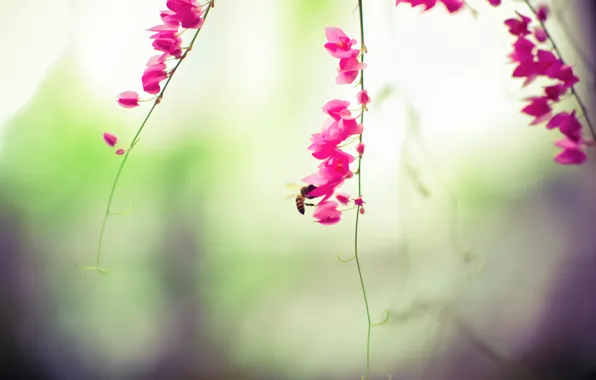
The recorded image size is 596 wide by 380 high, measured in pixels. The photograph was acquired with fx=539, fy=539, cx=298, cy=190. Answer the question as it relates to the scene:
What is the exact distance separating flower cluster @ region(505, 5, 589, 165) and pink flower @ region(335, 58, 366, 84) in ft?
0.49

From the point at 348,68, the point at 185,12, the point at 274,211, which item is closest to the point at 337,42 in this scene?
the point at 348,68

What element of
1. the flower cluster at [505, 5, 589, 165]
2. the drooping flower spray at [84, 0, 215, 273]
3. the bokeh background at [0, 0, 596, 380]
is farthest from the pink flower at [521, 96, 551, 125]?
the bokeh background at [0, 0, 596, 380]

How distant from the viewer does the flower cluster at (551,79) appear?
51cm

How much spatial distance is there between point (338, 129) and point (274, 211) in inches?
38.1

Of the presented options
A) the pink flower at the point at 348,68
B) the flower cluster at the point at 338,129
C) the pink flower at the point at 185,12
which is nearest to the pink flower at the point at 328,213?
the flower cluster at the point at 338,129

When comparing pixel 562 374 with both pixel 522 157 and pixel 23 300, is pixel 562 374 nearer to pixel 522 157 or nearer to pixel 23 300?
pixel 522 157

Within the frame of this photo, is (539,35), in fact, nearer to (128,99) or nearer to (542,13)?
(542,13)

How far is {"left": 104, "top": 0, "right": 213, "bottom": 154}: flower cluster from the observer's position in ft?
1.83

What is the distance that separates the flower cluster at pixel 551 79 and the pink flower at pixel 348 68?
15cm

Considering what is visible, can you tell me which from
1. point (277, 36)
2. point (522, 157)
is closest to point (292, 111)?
point (277, 36)

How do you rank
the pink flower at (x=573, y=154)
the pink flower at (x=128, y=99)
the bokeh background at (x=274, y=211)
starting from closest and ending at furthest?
the pink flower at (x=573, y=154)
the pink flower at (x=128, y=99)
the bokeh background at (x=274, y=211)

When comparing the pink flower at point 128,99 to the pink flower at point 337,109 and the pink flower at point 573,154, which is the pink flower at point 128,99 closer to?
the pink flower at point 337,109

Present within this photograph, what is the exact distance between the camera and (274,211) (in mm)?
1516

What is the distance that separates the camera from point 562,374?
1.38m
